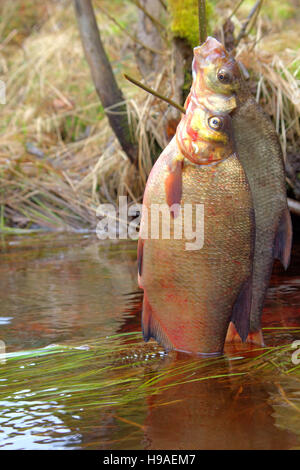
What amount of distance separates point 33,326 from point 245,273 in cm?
113

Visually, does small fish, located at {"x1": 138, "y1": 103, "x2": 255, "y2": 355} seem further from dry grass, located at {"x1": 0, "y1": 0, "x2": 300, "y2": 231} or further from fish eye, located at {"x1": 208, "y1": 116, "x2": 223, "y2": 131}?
dry grass, located at {"x1": 0, "y1": 0, "x2": 300, "y2": 231}

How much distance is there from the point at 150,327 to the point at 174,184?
519 mm

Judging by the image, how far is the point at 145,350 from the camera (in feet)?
7.94

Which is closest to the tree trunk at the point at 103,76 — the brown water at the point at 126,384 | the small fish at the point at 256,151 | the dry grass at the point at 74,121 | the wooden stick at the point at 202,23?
the dry grass at the point at 74,121

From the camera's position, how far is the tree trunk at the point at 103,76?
5.32 m

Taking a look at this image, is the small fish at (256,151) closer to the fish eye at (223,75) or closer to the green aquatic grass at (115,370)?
the fish eye at (223,75)

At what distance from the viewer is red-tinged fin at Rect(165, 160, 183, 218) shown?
2088 millimetres

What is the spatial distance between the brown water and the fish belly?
0.12 m

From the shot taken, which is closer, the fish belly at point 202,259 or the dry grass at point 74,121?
the fish belly at point 202,259

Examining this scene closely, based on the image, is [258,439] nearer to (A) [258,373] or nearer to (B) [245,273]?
(A) [258,373]

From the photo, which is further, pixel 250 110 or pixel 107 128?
pixel 107 128

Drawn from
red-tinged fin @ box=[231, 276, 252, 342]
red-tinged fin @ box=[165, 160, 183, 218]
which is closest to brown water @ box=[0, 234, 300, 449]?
red-tinged fin @ box=[231, 276, 252, 342]

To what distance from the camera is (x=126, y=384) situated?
6.72ft
